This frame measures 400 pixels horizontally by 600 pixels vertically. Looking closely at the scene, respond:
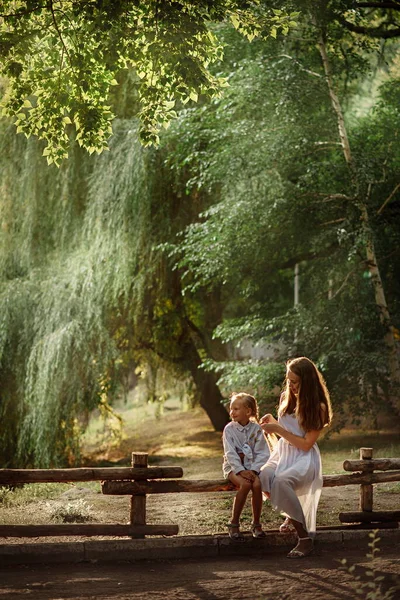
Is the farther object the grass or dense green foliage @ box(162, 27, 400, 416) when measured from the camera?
dense green foliage @ box(162, 27, 400, 416)

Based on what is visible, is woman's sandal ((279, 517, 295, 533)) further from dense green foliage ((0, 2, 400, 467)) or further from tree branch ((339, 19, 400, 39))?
tree branch ((339, 19, 400, 39))

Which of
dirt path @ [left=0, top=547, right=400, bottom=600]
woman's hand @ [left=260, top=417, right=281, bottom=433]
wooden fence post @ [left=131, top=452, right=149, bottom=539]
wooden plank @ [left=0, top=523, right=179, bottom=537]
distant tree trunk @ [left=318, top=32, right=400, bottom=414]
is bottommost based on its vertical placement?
dirt path @ [left=0, top=547, right=400, bottom=600]

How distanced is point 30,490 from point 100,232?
16.9ft

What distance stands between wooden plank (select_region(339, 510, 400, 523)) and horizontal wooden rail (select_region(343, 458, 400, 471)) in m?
0.44

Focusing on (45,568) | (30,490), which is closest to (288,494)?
(45,568)

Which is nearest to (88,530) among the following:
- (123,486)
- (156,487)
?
(123,486)

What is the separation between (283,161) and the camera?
15.9 meters

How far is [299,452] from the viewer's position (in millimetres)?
7840

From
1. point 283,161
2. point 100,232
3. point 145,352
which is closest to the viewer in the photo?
point 283,161

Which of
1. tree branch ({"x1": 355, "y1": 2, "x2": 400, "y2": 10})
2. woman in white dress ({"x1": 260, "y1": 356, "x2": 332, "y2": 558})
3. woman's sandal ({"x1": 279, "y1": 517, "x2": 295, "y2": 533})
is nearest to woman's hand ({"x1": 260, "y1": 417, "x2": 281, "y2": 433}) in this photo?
woman in white dress ({"x1": 260, "y1": 356, "x2": 332, "y2": 558})

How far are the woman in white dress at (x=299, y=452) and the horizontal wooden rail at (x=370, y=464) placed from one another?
992 millimetres

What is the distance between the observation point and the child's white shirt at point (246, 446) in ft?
25.6

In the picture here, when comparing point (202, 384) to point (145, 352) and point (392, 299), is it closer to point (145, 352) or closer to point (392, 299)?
point (145, 352)

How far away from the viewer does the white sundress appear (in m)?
7.65
